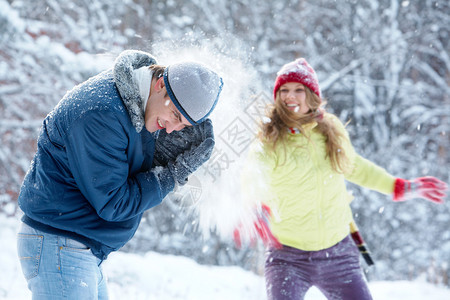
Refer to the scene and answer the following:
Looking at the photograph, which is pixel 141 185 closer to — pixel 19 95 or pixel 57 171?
pixel 57 171

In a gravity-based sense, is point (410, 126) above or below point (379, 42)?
below

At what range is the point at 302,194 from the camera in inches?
105

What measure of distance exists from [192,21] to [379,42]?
16.5ft

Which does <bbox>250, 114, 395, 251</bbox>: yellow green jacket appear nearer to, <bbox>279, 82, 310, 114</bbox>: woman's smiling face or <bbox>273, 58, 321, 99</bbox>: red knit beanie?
<bbox>279, 82, 310, 114</bbox>: woman's smiling face

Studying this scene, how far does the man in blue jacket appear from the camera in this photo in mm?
1572

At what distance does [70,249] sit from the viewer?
1663 mm

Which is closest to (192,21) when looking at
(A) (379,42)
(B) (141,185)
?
(A) (379,42)

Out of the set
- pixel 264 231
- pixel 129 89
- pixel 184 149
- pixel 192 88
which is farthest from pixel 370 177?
pixel 129 89

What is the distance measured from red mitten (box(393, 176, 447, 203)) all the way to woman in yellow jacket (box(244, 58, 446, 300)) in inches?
21.2

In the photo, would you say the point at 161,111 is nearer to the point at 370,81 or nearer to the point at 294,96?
the point at 294,96

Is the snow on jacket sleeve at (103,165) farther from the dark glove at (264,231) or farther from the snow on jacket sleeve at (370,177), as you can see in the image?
the snow on jacket sleeve at (370,177)

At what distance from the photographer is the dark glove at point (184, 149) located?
6.07 feet

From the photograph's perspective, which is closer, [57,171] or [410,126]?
[57,171]

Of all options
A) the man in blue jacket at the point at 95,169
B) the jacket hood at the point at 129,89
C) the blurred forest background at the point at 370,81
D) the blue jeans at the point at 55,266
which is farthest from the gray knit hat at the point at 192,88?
the blurred forest background at the point at 370,81
